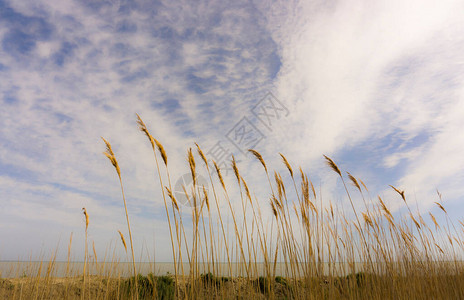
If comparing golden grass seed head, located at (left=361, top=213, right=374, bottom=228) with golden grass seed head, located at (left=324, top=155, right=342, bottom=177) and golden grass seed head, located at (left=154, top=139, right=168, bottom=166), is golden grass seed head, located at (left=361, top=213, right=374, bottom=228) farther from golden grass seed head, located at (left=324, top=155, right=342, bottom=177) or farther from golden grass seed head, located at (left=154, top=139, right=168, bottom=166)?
golden grass seed head, located at (left=154, top=139, right=168, bottom=166)

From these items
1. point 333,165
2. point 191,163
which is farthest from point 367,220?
point 191,163

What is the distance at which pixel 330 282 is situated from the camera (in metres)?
2.45

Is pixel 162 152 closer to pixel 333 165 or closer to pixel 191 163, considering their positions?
pixel 191 163

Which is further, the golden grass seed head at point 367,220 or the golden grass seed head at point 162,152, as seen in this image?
the golden grass seed head at point 367,220

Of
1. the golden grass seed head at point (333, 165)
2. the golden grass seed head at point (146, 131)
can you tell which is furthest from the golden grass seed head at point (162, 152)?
the golden grass seed head at point (333, 165)

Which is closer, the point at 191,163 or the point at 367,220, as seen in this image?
the point at 191,163

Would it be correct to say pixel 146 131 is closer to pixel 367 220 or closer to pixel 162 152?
pixel 162 152

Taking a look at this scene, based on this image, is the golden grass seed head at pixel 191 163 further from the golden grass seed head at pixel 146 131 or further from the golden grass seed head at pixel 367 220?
the golden grass seed head at pixel 367 220

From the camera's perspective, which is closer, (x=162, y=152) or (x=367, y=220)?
(x=162, y=152)

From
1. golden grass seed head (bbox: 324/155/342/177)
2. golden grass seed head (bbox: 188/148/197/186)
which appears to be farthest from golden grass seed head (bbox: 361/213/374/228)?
golden grass seed head (bbox: 188/148/197/186)

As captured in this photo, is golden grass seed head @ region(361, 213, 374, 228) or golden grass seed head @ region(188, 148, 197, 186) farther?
golden grass seed head @ region(361, 213, 374, 228)

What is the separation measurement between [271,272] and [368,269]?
120 cm

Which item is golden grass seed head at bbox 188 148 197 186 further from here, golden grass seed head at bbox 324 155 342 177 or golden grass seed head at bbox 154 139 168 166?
golden grass seed head at bbox 324 155 342 177

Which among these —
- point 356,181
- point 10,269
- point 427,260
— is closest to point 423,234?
point 427,260
